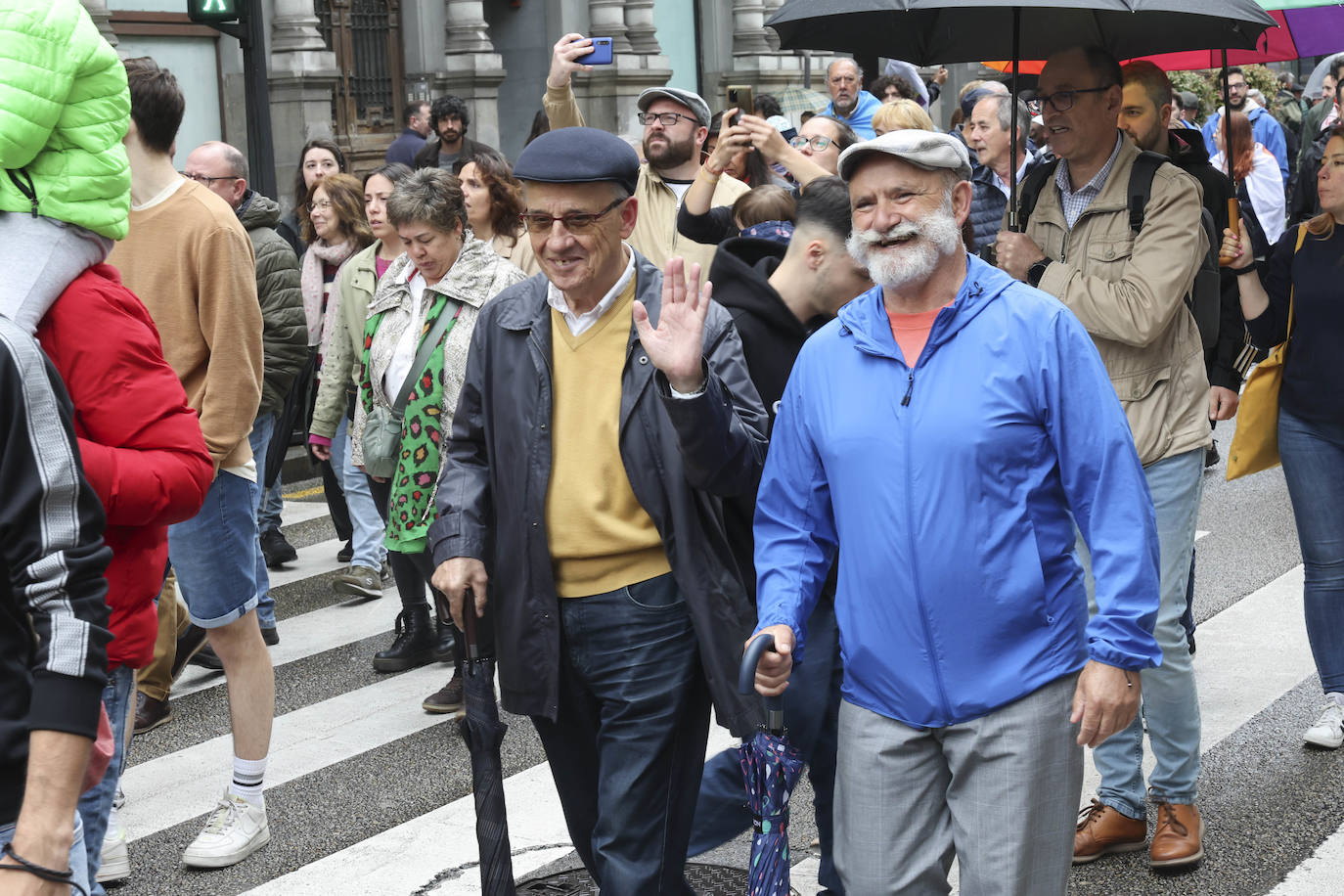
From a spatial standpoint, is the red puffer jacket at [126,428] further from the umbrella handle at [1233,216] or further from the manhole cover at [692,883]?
the umbrella handle at [1233,216]

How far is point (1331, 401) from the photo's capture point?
5.56m

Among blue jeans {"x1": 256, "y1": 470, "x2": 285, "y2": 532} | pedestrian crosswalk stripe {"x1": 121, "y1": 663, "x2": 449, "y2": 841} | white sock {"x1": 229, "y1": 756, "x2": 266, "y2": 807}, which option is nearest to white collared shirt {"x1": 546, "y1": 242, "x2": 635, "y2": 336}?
white sock {"x1": 229, "y1": 756, "x2": 266, "y2": 807}

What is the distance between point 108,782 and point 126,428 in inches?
30.4

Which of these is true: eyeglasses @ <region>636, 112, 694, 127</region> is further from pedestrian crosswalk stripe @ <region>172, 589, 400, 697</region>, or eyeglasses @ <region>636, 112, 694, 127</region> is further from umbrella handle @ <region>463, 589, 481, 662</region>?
umbrella handle @ <region>463, 589, 481, 662</region>

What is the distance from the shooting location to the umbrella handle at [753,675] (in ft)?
10.5

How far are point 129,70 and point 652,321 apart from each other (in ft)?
7.27

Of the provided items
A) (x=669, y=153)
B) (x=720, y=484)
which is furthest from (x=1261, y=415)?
(x=720, y=484)

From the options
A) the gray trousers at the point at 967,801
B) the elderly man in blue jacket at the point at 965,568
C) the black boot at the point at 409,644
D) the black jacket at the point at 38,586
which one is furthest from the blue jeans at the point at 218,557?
the black jacket at the point at 38,586

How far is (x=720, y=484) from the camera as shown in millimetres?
3592

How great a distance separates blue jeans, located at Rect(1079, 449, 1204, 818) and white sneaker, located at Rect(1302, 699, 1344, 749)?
43.4 inches

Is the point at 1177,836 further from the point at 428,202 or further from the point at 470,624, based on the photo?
the point at 428,202

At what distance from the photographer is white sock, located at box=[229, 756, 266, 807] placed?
5.11 metres

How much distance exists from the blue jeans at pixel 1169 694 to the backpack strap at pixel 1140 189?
69 centimetres

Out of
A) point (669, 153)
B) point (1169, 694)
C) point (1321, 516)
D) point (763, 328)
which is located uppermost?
point (669, 153)
